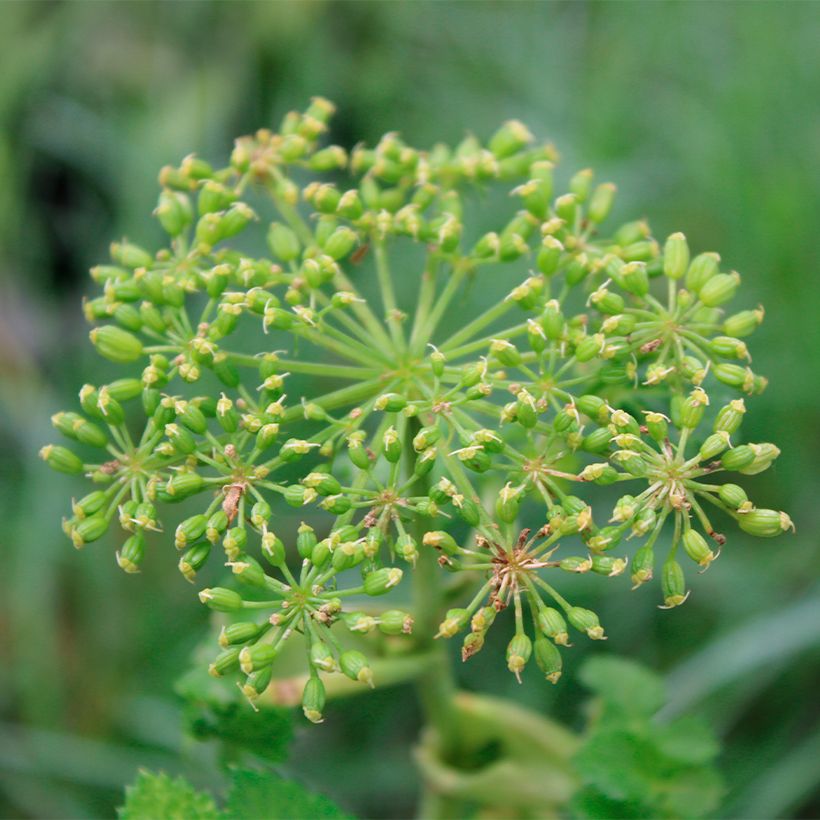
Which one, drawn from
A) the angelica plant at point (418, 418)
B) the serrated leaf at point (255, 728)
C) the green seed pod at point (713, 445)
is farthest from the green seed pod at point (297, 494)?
the green seed pod at point (713, 445)

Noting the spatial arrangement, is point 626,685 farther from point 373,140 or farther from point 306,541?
point 373,140

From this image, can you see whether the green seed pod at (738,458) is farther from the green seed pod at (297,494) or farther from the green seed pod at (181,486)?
the green seed pod at (181,486)

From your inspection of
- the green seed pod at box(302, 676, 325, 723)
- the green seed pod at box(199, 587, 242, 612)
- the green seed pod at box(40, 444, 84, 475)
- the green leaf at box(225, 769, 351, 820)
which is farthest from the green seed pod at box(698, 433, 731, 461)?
the green seed pod at box(40, 444, 84, 475)

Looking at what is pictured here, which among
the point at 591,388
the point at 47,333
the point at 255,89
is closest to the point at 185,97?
the point at 255,89

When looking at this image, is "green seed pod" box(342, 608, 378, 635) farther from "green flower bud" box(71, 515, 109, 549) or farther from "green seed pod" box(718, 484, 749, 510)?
"green seed pod" box(718, 484, 749, 510)

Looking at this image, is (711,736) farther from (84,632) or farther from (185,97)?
(185,97)

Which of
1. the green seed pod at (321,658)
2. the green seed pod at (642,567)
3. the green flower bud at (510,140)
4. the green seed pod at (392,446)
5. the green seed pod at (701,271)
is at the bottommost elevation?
the green seed pod at (321,658)
